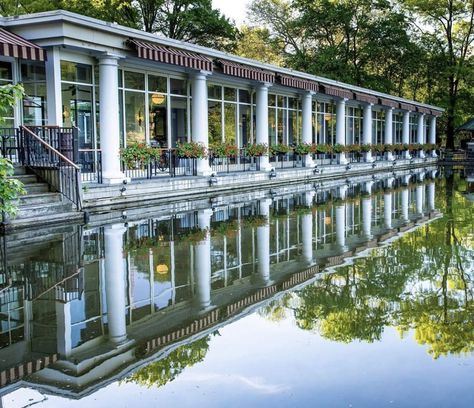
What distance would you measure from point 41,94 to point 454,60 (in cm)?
4343

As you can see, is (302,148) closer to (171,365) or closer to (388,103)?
(388,103)

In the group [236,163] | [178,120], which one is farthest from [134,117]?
[236,163]

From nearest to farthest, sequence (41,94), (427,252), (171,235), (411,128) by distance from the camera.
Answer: (427,252), (171,235), (41,94), (411,128)

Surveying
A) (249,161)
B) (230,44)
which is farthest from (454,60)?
(249,161)

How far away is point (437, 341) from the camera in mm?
5254

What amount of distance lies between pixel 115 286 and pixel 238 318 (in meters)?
1.84

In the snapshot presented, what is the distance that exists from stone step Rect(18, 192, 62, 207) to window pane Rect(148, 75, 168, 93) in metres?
8.53

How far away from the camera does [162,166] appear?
65.6 feet

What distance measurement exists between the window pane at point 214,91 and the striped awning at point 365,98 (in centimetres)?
1095

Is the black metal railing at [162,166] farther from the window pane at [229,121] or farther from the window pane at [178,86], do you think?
the window pane at [229,121]

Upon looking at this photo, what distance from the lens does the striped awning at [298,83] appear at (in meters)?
25.8

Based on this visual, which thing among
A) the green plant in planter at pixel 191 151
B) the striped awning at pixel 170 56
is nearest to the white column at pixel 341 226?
the green plant in planter at pixel 191 151

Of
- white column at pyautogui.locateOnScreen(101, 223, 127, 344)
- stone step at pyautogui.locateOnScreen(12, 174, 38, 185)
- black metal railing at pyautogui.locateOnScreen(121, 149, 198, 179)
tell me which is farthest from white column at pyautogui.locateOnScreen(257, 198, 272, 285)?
stone step at pyautogui.locateOnScreen(12, 174, 38, 185)

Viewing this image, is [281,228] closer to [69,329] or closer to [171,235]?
[171,235]
